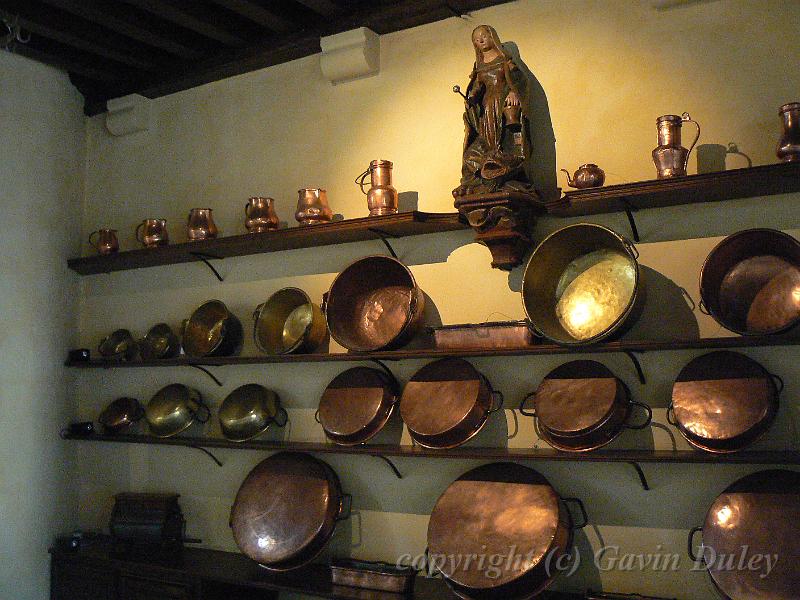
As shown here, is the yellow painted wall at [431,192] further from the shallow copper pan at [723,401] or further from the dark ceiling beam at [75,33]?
the dark ceiling beam at [75,33]

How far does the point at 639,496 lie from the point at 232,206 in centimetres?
235

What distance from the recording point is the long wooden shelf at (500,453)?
2459mm

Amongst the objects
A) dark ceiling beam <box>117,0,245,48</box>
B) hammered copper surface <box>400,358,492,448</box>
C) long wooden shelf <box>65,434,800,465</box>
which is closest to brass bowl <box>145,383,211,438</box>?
long wooden shelf <box>65,434,800,465</box>

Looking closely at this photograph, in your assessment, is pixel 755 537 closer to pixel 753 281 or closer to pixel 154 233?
pixel 753 281

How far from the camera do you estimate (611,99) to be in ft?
9.70

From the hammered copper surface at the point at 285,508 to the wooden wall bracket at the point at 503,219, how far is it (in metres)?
1.24

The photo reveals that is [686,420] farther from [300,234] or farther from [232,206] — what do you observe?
[232,206]

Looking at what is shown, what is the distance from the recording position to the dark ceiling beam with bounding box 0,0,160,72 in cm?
352

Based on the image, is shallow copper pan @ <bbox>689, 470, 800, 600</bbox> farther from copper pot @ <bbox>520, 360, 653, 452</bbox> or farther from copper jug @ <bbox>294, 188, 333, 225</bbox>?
copper jug @ <bbox>294, 188, 333, 225</bbox>

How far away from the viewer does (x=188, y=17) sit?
3475 mm

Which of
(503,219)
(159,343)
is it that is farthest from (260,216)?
(503,219)

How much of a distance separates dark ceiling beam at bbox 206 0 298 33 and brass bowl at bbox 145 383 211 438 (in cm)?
179

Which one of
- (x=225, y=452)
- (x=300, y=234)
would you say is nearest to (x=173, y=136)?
(x=300, y=234)

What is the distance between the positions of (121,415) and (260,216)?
1334 mm
